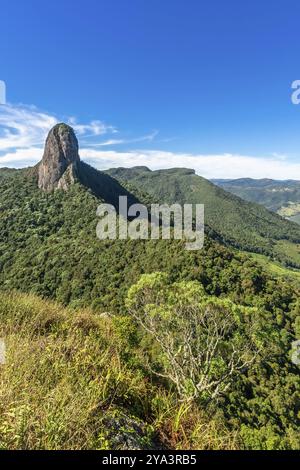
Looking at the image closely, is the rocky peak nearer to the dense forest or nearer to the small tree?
the small tree

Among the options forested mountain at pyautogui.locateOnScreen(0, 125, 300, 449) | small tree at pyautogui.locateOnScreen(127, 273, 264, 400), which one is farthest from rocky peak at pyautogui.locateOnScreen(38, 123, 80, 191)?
small tree at pyautogui.locateOnScreen(127, 273, 264, 400)

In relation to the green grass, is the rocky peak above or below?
above

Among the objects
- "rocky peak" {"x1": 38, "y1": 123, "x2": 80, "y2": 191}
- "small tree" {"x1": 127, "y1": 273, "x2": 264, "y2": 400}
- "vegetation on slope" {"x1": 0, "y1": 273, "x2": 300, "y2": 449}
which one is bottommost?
"small tree" {"x1": 127, "y1": 273, "x2": 264, "y2": 400}

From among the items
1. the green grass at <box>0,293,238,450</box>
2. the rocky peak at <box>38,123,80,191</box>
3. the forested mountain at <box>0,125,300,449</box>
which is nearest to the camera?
the green grass at <box>0,293,238,450</box>

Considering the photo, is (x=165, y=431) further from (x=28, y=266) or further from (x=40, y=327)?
(x=28, y=266)

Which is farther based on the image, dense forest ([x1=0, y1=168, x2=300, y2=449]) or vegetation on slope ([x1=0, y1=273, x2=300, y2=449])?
dense forest ([x1=0, y1=168, x2=300, y2=449])

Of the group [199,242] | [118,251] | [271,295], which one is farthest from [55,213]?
[271,295]

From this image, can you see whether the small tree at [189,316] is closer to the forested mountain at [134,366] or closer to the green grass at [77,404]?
the forested mountain at [134,366]

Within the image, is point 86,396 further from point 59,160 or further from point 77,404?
point 59,160

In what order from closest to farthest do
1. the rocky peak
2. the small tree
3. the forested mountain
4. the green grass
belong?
the green grass < the forested mountain < the small tree < the rocky peak

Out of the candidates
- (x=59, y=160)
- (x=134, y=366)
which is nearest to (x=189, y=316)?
(x=134, y=366)
